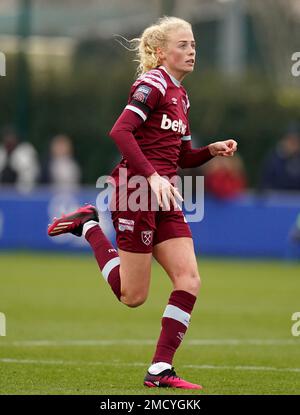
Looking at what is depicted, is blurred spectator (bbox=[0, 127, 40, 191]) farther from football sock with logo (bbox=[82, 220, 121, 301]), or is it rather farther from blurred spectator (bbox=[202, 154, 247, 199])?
football sock with logo (bbox=[82, 220, 121, 301])

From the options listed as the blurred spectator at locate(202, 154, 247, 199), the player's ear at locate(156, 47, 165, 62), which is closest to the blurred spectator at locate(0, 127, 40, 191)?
the blurred spectator at locate(202, 154, 247, 199)

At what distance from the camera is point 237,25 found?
22.4m

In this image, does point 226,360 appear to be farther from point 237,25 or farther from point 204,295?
point 237,25

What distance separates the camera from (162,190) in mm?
7016

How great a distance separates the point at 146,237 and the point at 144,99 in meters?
0.90

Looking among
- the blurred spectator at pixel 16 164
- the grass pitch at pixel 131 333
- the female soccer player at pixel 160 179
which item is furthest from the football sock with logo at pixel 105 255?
the blurred spectator at pixel 16 164

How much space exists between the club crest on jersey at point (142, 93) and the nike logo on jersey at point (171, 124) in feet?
0.73

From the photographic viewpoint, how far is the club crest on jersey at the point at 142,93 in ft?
24.1

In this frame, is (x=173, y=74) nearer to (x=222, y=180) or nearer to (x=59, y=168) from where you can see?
(x=222, y=180)

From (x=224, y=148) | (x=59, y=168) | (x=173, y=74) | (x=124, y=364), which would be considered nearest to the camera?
(x=173, y=74)

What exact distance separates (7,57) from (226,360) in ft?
46.5

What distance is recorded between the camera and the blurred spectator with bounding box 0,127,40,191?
2002cm

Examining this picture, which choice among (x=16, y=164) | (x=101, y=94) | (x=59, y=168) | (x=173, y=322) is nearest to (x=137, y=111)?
(x=173, y=322)

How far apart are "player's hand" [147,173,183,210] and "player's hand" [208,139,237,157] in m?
0.82
